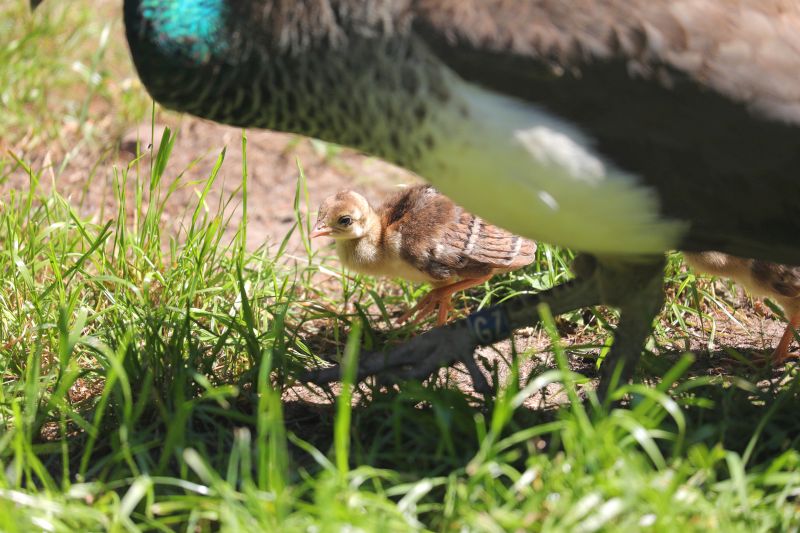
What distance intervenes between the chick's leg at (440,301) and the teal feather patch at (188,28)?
4.99 feet

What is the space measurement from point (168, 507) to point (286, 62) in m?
1.25

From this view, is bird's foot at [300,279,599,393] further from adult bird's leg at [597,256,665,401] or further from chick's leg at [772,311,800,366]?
chick's leg at [772,311,800,366]

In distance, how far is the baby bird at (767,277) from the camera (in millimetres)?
3873

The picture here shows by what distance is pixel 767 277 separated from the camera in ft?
12.8

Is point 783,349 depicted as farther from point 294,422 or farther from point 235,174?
point 235,174

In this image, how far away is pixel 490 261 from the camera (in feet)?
14.1

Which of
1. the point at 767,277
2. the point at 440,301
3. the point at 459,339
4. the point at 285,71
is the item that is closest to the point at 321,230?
the point at 440,301

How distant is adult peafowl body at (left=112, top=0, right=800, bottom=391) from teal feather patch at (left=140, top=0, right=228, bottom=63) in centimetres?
2

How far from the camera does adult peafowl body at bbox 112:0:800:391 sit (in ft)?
9.51

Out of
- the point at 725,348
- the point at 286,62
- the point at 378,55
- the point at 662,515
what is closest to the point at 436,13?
the point at 378,55

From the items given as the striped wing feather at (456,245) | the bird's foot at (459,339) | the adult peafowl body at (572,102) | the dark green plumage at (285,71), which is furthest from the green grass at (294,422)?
the dark green plumage at (285,71)

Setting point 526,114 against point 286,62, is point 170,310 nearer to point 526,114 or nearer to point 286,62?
point 286,62

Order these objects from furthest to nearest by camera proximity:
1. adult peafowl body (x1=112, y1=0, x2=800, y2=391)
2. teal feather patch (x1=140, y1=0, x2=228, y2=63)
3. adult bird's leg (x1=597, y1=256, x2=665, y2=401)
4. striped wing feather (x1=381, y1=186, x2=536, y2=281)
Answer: striped wing feather (x1=381, y1=186, x2=536, y2=281), adult bird's leg (x1=597, y1=256, x2=665, y2=401), teal feather patch (x1=140, y1=0, x2=228, y2=63), adult peafowl body (x1=112, y1=0, x2=800, y2=391)

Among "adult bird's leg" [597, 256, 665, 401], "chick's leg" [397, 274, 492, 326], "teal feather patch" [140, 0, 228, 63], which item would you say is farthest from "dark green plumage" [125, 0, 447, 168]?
"chick's leg" [397, 274, 492, 326]
